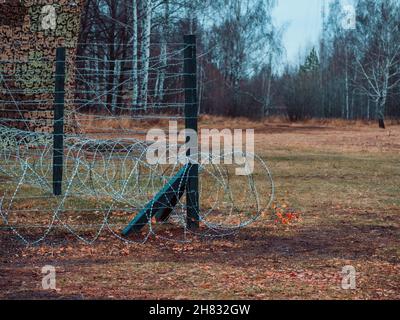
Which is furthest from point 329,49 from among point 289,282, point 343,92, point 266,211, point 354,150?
point 289,282

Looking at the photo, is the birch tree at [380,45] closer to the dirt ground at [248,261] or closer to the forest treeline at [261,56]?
the forest treeline at [261,56]

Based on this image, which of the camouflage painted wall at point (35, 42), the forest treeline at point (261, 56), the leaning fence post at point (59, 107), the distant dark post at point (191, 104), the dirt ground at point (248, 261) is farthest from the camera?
the forest treeline at point (261, 56)

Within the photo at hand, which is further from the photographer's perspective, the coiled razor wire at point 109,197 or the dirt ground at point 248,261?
the coiled razor wire at point 109,197

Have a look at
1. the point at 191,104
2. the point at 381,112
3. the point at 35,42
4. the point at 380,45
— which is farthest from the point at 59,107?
the point at 380,45

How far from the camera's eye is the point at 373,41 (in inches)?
1491

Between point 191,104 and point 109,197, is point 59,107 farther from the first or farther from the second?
point 191,104

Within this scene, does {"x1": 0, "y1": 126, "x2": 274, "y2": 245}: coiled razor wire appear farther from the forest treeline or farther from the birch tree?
the birch tree

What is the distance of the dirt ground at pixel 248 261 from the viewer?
199 inches

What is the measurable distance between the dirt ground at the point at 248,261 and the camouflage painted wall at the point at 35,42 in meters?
6.42

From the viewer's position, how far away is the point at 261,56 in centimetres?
4359

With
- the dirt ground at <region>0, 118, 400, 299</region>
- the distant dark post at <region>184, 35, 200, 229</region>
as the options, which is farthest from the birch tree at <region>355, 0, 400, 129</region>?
the distant dark post at <region>184, 35, 200, 229</region>

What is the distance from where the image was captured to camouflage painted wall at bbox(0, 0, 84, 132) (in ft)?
45.8

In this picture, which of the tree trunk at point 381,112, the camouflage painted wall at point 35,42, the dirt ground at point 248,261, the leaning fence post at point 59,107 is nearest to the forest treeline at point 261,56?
the tree trunk at point 381,112

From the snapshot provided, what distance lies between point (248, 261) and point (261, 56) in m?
38.4
